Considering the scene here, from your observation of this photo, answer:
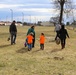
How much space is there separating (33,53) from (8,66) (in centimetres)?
490

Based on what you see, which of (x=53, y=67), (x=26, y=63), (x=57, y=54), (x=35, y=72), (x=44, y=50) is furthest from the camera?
(x=44, y=50)

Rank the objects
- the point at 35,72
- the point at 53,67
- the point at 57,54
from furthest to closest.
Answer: the point at 57,54 < the point at 53,67 < the point at 35,72

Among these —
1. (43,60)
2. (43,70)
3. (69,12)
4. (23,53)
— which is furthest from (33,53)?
(69,12)

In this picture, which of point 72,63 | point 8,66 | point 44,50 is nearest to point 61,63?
point 72,63

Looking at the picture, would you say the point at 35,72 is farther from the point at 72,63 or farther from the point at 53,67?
the point at 72,63

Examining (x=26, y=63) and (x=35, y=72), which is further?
(x=26, y=63)

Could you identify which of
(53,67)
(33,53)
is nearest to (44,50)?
(33,53)

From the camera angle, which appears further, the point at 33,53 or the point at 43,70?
the point at 33,53

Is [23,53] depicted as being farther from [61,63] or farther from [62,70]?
[62,70]

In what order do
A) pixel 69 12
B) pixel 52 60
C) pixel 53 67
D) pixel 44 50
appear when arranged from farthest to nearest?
pixel 69 12
pixel 44 50
pixel 52 60
pixel 53 67

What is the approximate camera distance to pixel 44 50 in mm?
20734

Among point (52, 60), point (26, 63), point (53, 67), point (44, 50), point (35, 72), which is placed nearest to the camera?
point (35, 72)

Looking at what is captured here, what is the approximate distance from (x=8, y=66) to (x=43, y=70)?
70.4 inches

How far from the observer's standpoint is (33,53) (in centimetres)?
1925
